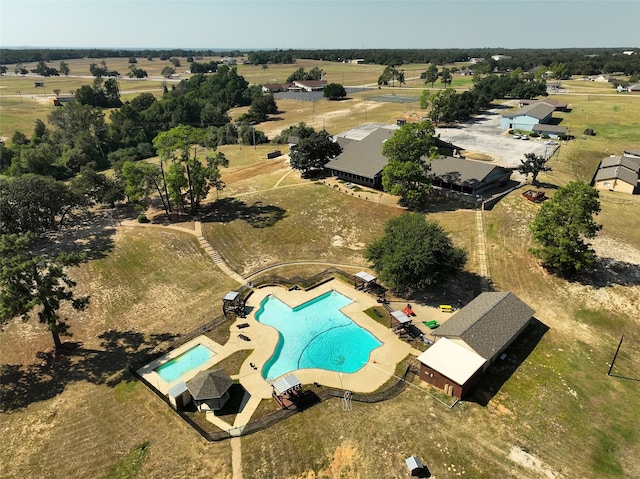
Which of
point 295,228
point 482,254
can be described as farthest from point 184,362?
point 482,254

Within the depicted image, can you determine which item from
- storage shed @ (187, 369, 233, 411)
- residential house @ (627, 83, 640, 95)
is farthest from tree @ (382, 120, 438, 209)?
residential house @ (627, 83, 640, 95)

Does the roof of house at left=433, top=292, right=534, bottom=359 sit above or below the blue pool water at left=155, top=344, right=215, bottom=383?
above

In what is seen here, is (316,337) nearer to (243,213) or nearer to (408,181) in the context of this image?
(243,213)

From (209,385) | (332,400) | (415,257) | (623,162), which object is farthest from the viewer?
(623,162)

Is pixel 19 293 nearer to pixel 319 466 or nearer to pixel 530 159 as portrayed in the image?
pixel 319 466

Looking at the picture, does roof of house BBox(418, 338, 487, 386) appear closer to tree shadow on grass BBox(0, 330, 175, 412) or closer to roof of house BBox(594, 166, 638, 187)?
tree shadow on grass BBox(0, 330, 175, 412)

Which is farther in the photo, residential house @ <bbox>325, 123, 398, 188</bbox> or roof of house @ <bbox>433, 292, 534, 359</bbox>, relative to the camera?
residential house @ <bbox>325, 123, 398, 188</bbox>

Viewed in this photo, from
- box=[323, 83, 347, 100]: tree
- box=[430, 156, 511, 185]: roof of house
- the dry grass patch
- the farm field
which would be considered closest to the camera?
the farm field
